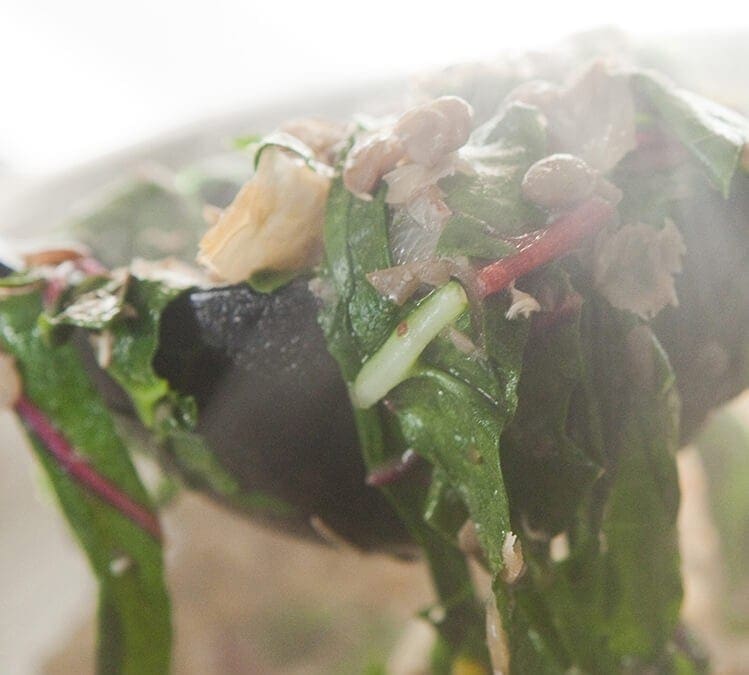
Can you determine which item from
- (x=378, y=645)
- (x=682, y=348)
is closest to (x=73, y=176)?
(x=378, y=645)

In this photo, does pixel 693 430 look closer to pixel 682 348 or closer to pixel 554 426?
A: pixel 682 348

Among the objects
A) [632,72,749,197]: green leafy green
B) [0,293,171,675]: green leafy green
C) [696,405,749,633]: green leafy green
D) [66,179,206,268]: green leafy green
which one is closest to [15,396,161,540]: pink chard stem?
[0,293,171,675]: green leafy green

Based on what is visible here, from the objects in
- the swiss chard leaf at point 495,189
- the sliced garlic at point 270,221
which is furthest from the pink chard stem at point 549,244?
the sliced garlic at point 270,221

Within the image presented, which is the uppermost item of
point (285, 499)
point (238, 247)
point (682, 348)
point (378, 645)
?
point (238, 247)

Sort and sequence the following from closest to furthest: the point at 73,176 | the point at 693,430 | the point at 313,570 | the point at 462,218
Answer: the point at 462,218
the point at 693,430
the point at 313,570
the point at 73,176

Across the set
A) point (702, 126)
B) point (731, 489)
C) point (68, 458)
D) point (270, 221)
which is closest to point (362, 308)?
point (270, 221)

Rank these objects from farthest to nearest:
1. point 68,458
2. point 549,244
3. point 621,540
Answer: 1. point 68,458
2. point 621,540
3. point 549,244

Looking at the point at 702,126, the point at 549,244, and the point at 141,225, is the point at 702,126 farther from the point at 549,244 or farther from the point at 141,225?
A: the point at 141,225

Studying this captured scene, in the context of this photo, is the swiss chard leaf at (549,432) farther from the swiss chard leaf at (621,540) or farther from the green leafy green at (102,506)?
the green leafy green at (102,506)
